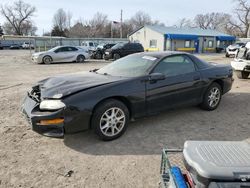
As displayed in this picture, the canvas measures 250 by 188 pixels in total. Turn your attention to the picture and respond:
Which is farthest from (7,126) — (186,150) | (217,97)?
(217,97)

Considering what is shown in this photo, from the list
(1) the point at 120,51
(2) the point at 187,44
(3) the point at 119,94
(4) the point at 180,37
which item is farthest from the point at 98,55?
(2) the point at 187,44

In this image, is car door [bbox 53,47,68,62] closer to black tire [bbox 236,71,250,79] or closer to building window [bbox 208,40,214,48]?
black tire [bbox 236,71,250,79]

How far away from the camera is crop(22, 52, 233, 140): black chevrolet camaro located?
11.6 ft

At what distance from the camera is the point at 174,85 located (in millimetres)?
4629

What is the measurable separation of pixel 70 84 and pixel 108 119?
0.83m

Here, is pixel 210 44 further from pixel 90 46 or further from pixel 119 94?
pixel 119 94

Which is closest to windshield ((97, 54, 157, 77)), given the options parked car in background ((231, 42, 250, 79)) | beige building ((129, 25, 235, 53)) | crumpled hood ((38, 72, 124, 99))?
crumpled hood ((38, 72, 124, 99))

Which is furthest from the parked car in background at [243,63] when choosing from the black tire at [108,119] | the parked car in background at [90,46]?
the parked car in background at [90,46]

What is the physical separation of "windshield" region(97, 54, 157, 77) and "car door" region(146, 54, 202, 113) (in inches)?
7.3

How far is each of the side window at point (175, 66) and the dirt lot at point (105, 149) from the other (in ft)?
3.07

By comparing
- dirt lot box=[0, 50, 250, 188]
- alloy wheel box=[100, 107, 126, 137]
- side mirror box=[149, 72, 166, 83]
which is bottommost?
dirt lot box=[0, 50, 250, 188]

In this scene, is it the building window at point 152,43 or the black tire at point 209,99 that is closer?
the black tire at point 209,99

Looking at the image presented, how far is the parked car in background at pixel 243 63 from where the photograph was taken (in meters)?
9.34

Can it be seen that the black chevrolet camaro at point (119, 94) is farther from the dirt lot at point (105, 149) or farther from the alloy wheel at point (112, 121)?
the dirt lot at point (105, 149)
